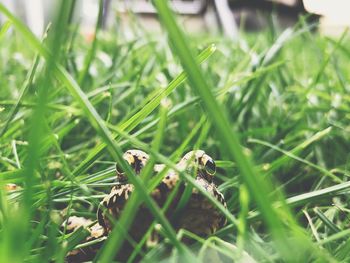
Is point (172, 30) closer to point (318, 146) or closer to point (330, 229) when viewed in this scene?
point (330, 229)

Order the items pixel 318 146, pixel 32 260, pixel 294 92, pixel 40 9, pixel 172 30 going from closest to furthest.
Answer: pixel 172 30, pixel 32 260, pixel 318 146, pixel 294 92, pixel 40 9

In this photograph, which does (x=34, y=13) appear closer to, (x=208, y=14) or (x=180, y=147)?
(x=208, y=14)

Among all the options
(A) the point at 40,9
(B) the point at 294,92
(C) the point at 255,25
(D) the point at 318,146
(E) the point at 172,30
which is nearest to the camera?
(E) the point at 172,30

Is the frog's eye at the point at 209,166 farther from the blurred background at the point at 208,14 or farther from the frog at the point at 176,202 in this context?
the blurred background at the point at 208,14

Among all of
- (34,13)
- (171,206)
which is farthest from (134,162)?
(34,13)

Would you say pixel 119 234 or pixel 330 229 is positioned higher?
pixel 119 234

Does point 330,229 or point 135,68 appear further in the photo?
point 135,68

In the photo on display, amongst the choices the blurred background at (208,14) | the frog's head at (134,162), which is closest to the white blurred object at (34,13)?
the blurred background at (208,14)

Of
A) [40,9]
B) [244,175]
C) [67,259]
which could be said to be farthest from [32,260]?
[40,9]
